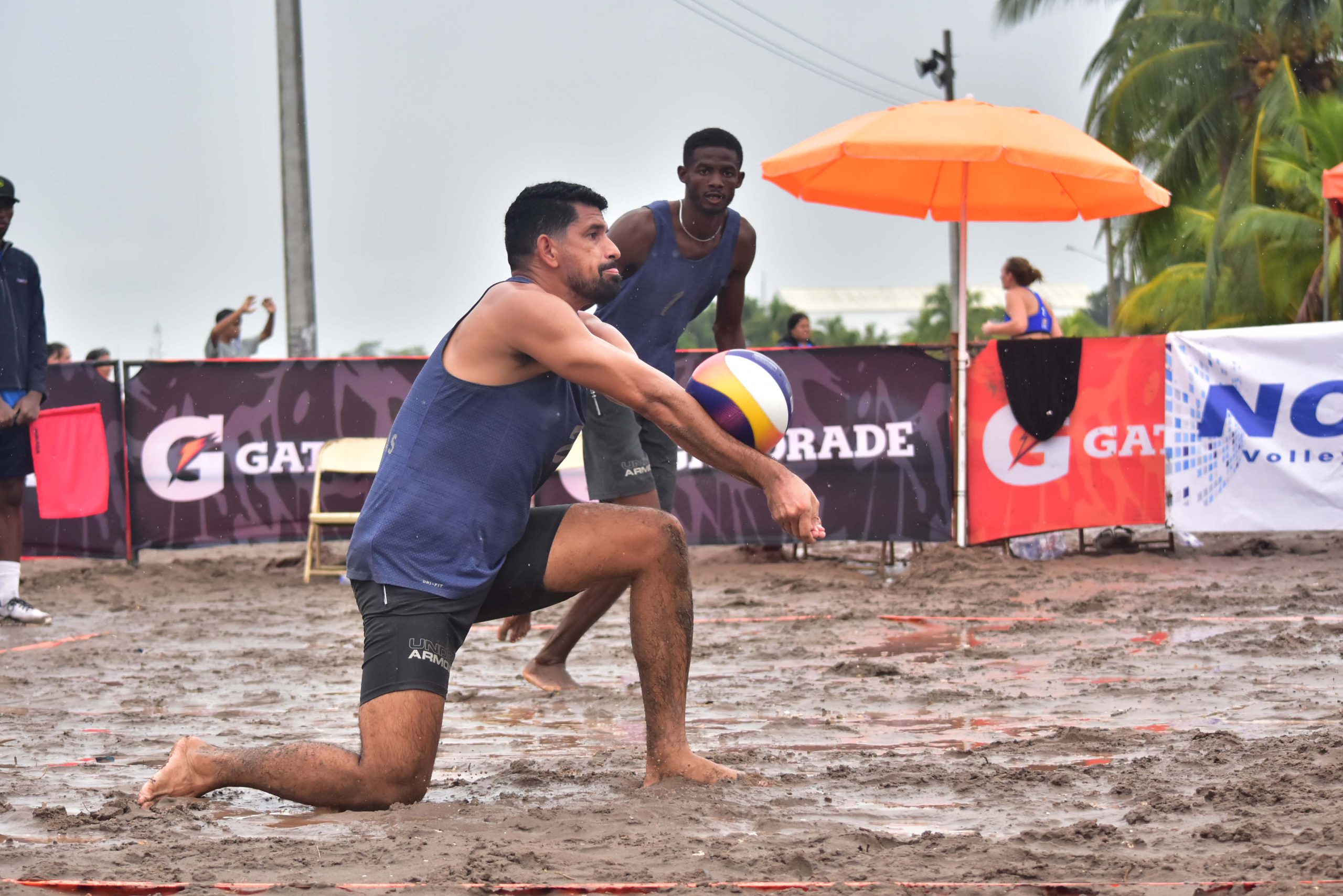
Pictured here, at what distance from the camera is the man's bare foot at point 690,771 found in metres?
3.37

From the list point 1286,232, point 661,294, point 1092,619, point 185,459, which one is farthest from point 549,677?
point 1286,232

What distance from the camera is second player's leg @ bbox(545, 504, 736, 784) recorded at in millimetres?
3453

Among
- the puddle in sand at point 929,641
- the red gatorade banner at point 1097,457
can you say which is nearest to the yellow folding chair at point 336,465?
the red gatorade banner at point 1097,457

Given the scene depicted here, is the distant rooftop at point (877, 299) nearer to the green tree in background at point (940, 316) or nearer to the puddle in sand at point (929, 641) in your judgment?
the green tree in background at point (940, 316)

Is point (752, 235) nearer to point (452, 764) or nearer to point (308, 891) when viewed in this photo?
point (452, 764)

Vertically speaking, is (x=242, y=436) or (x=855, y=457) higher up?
(x=242, y=436)

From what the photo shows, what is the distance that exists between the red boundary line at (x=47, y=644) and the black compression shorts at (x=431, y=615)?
146 inches

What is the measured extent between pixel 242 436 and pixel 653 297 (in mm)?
5961

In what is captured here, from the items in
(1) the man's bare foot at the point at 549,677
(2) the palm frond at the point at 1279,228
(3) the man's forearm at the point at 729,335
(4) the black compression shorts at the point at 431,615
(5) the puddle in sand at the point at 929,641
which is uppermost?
(2) the palm frond at the point at 1279,228

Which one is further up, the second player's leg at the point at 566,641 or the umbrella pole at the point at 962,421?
the umbrella pole at the point at 962,421

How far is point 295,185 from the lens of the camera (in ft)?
43.2

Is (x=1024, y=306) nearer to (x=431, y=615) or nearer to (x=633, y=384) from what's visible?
(x=633, y=384)

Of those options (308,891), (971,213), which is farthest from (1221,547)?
(308,891)

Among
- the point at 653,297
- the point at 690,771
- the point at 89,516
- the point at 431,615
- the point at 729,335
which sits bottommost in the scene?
the point at 690,771
